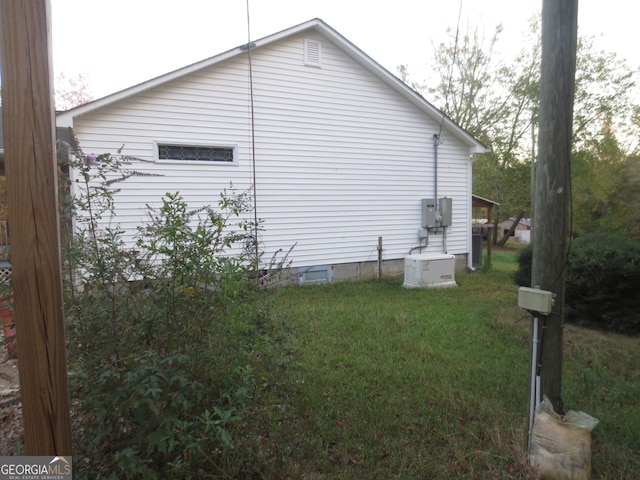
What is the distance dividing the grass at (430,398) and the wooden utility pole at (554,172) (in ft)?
0.84

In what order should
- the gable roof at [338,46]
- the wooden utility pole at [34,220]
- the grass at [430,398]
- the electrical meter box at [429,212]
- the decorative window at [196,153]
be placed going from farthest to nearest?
the electrical meter box at [429,212]
the decorative window at [196,153]
the gable roof at [338,46]
the grass at [430,398]
the wooden utility pole at [34,220]

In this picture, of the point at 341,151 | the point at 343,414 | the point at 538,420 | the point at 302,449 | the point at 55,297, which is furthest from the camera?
the point at 341,151

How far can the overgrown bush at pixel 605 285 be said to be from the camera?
574 centimetres

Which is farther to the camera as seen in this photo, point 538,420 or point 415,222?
point 415,222

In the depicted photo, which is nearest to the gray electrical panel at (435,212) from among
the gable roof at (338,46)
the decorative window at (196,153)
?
the gable roof at (338,46)

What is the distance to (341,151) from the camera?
10086 millimetres

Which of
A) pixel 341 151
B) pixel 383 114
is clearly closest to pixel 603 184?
pixel 383 114

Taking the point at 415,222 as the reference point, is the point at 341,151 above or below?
above

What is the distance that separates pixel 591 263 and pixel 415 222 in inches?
214

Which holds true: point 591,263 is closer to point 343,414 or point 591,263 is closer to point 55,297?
point 343,414

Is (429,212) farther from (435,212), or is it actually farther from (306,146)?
(306,146)

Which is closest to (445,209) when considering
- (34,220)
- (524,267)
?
(524,267)

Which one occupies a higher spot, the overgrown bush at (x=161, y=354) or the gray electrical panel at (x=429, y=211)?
the gray electrical panel at (x=429, y=211)

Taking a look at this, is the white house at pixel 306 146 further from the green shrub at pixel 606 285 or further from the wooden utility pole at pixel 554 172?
the wooden utility pole at pixel 554 172
